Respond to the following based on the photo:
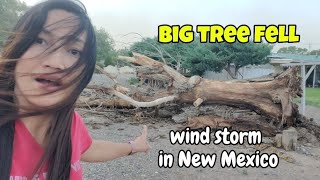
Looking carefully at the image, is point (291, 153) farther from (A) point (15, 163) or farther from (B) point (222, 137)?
(A) point (15, 163)

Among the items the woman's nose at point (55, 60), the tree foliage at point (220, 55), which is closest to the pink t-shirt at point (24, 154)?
the woman's nose at point (55, 60)

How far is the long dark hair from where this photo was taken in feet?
3.49

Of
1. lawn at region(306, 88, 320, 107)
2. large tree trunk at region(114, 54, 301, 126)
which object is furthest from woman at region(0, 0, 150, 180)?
lawn at region(306, 88, 320, 107)

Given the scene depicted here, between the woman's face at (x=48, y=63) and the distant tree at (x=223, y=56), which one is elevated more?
the distant tree at (x=223, y=56)

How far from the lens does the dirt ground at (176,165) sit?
15.6 ft

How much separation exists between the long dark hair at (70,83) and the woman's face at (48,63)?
0.6 inches

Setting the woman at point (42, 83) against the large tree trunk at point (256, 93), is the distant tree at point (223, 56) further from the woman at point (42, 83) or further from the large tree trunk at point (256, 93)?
the woman at point (42, 83)

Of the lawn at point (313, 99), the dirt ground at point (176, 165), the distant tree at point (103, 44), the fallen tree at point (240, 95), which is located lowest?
the dirt ground at point (176, 165)

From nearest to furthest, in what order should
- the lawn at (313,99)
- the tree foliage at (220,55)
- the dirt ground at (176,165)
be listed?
1. the dirt ground at (176,165)
2. the lawn at (313,99)
3. the tree foliage at (220,55)

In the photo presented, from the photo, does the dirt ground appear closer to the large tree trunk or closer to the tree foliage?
the large tree trunk

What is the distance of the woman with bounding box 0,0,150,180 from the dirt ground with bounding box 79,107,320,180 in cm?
339

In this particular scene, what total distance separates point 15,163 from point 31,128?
0.12 metres

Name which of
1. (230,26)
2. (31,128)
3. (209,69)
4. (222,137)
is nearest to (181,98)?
(222,137)

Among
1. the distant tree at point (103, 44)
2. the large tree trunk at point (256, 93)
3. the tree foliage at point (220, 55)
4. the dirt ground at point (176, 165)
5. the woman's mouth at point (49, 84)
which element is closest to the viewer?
the woman's mouth at point (49, 84)
